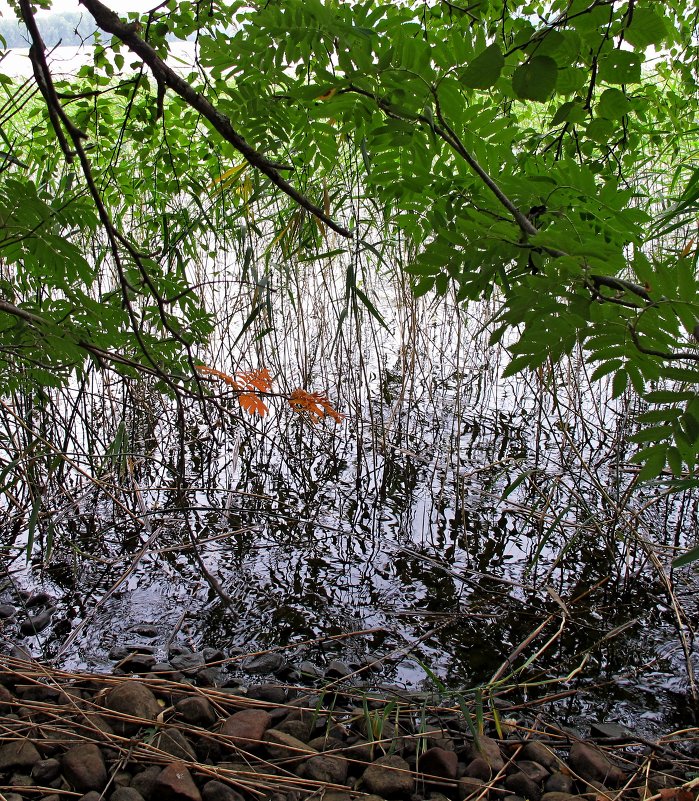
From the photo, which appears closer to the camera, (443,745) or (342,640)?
(443,745)

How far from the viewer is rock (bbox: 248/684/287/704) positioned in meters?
1.86

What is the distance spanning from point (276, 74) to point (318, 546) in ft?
6.03

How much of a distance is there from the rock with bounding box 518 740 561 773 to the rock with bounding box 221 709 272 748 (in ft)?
2.00

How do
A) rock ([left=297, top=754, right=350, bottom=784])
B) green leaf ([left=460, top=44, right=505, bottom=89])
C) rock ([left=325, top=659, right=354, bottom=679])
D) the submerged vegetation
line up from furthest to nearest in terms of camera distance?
rock ([left=325, top=659, right=354, bottom=679]) < rock ([left=297, top=754, right=350, bottom=784]) < the submerged vegetation < green leaf ([left=460, top=44, right=505, bottom=89])

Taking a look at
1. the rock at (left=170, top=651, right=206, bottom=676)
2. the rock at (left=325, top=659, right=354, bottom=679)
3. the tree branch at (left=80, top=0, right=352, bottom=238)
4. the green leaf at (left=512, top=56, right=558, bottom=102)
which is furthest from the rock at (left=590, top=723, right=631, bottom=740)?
the green leaf at (left=512, top=56, right=558, bottom=102)

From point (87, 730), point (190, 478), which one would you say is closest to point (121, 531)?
point (190, 478)

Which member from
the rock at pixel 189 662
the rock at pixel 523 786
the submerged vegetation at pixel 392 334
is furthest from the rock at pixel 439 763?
the rock at pixel 189 662

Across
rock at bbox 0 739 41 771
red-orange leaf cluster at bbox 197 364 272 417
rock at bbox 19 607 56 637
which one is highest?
red-orange leaf cluster at bbox 197 364 272 417

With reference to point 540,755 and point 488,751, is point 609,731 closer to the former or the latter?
point 540,755

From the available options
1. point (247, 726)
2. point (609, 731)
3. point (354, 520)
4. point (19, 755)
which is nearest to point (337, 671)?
point (247, 726)

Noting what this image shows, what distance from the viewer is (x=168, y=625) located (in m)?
2.27

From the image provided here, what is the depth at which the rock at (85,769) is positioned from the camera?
1415 millimetres

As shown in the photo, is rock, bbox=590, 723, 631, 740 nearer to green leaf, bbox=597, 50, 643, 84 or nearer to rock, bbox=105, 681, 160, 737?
rock, bbox=105, 681, 160, 737

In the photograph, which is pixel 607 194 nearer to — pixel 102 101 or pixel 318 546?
pixel 318 546
